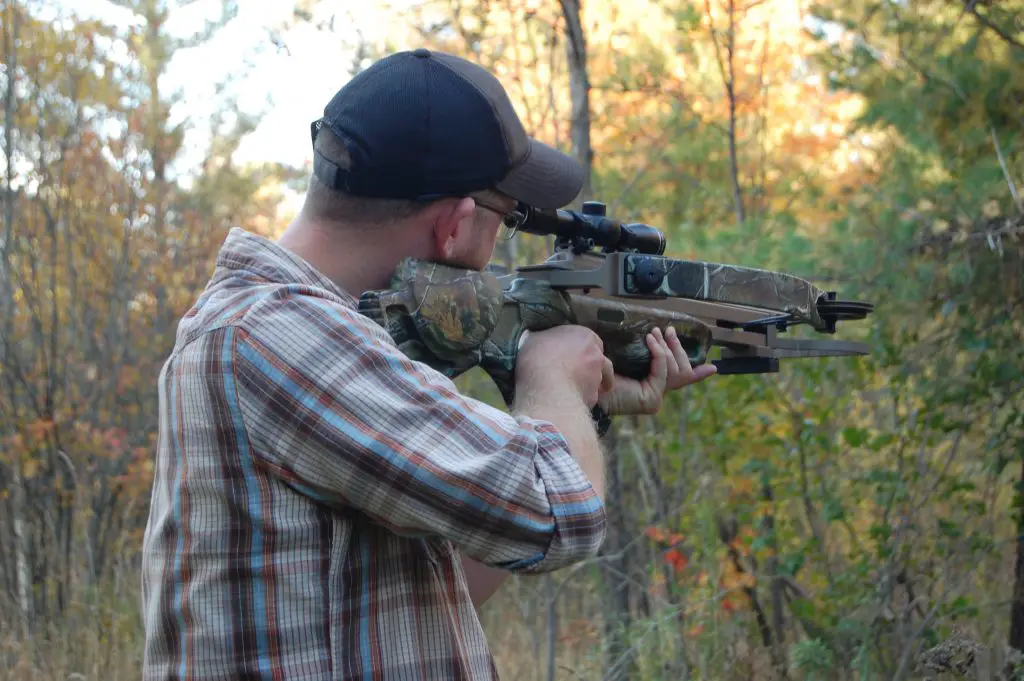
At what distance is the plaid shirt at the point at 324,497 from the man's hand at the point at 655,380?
895 mm

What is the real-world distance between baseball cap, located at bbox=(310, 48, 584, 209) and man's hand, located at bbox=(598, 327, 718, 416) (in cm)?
81

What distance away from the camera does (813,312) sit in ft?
11.0

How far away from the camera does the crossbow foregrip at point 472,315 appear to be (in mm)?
2035

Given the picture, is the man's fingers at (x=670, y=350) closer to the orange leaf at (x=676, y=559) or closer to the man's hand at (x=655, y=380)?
the man's hand at (x=655, y=380)

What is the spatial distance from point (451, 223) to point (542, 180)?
22 centimetres

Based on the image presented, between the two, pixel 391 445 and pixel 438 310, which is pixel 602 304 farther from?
pixel 391 445

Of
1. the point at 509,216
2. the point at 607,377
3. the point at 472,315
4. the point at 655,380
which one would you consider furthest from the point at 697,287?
the point at 472,315

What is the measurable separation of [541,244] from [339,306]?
15.4ft

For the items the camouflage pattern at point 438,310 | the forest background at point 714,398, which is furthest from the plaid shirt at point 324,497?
the forest background at point 714,398

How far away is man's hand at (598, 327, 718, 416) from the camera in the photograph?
2738 mm

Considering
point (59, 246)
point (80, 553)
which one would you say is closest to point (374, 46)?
point (59, 246)

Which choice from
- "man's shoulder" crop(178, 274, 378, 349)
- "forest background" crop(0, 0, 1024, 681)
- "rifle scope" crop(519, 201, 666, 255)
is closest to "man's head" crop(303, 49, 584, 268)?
"man's shoulder" crop(178, 274, 378, 349)

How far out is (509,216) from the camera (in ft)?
7.56

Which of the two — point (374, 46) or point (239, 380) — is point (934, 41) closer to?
point (374, 46)
